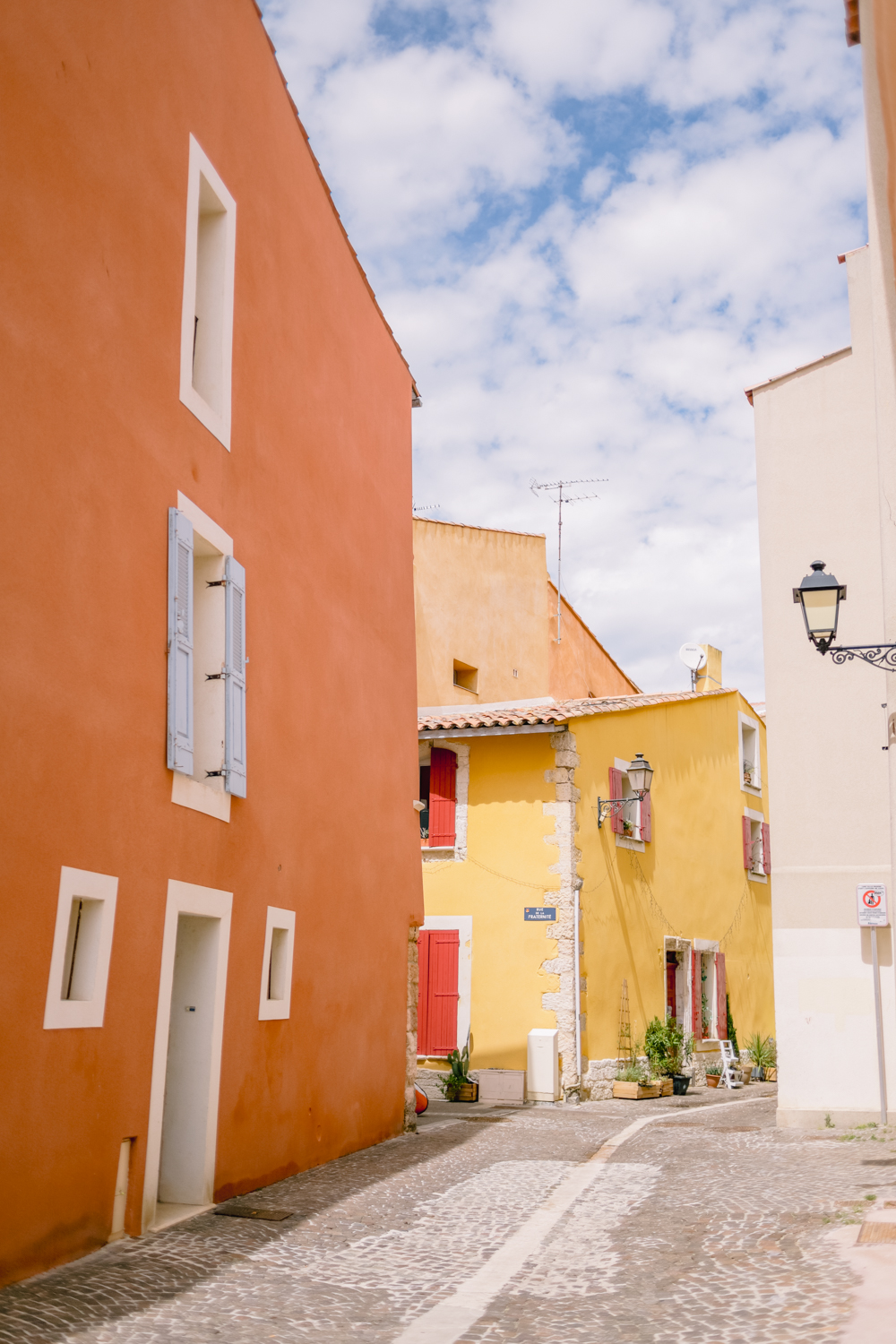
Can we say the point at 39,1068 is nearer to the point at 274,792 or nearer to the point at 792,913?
the point at 274,792

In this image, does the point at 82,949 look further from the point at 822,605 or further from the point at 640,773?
the point at 640,773

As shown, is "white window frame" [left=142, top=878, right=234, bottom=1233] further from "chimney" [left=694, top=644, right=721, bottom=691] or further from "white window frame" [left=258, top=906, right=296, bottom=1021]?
"chimney" [left=694, top=644, right=721, bottom=691]

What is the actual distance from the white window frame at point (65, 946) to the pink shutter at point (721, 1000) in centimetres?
1618

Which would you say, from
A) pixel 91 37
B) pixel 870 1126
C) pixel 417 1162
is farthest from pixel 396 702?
pixel 91 37

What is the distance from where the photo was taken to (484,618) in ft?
75.6

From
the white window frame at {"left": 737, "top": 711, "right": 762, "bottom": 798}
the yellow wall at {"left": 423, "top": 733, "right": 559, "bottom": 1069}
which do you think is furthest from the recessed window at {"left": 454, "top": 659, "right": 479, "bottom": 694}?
the yellow wall at {"left": 423, "top": 733, "right": 559, "bottom": 1069}

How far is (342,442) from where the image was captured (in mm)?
11266

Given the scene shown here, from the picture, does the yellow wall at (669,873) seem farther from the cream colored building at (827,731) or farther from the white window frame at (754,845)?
the cream colored building at (827,731)

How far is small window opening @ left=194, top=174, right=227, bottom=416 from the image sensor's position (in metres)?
8.52

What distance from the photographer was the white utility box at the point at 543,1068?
15.5 m

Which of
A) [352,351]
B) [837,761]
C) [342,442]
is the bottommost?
[837,761]

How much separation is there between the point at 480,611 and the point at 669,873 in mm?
6144

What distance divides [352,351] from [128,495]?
5.24m

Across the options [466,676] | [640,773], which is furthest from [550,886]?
[466,676]
